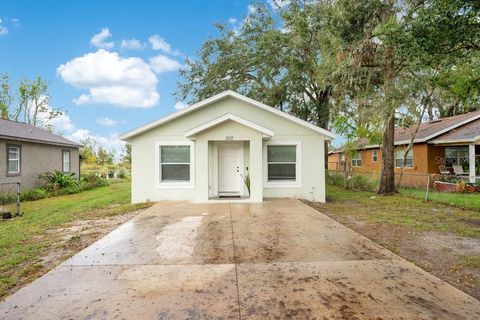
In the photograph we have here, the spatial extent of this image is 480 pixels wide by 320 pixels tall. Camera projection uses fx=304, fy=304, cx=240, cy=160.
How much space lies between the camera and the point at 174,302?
3.50m

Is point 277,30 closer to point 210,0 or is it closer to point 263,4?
point 263,4

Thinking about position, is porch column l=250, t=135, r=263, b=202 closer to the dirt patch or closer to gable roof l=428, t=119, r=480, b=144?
the dirt patch

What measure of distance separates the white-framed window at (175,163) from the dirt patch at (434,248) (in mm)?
6086

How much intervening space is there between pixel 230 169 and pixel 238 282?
812cm

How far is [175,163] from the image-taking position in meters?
11.8

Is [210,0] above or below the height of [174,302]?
above

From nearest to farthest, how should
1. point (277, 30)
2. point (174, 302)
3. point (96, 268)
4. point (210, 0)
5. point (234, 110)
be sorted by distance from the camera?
1. point (174, 302)
2. point (96, 268)
3. point (234, 110)
4. point (210, 0)
5. point (277, 30)

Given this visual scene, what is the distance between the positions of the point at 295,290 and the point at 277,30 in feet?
66.2

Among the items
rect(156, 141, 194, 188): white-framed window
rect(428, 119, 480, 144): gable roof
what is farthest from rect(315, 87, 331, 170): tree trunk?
rect(156, 141, 194, 188): white-framed window

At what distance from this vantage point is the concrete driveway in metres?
3.32

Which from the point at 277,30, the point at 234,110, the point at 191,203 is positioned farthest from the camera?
the point at 277,30

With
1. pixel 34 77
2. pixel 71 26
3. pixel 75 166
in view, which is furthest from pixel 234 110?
pixel 34 77

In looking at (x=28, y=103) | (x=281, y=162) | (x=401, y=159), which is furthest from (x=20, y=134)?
(x=401, y=159)

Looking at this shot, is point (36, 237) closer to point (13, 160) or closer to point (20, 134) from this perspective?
point (13, 160)
